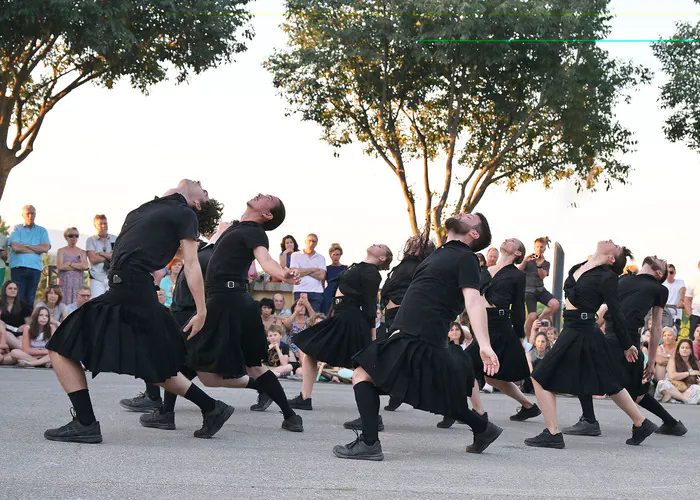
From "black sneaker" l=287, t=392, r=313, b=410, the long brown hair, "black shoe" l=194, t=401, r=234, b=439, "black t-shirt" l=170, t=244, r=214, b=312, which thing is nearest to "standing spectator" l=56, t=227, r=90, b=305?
the long brown hair

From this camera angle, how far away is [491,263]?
13.7 m

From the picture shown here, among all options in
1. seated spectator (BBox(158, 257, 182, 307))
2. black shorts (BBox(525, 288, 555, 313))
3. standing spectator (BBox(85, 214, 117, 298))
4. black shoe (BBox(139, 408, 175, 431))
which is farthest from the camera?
black shorts (BBox(525, 288, 555, 313))

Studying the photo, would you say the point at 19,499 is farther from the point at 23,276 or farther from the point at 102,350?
the point at 23,276

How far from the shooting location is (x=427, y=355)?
7164 millimetres

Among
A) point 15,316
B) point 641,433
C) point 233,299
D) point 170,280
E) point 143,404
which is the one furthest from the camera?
point 170,280

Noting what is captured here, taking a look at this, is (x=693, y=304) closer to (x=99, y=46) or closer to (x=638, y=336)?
(x=638, y=336)

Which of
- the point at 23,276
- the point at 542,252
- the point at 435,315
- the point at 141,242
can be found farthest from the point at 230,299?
the point at 542,252

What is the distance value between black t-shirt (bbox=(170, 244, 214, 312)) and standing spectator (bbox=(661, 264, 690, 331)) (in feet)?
38.1

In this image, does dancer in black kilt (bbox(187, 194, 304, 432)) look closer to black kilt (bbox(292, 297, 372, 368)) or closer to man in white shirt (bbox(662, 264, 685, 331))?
black kilt (bbox(292, 297, 372, 368))

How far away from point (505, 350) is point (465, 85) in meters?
21.5

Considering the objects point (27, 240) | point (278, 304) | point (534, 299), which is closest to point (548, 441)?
point (278, 304)

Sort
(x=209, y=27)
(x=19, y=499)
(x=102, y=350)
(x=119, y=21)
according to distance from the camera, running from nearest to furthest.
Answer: (x=19, y=499) < (x=102, y=350) < (x=119, y=21) < (x=209, y=27)

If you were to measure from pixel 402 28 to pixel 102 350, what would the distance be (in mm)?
24597

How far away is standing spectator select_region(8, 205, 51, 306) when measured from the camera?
53.8 feet
